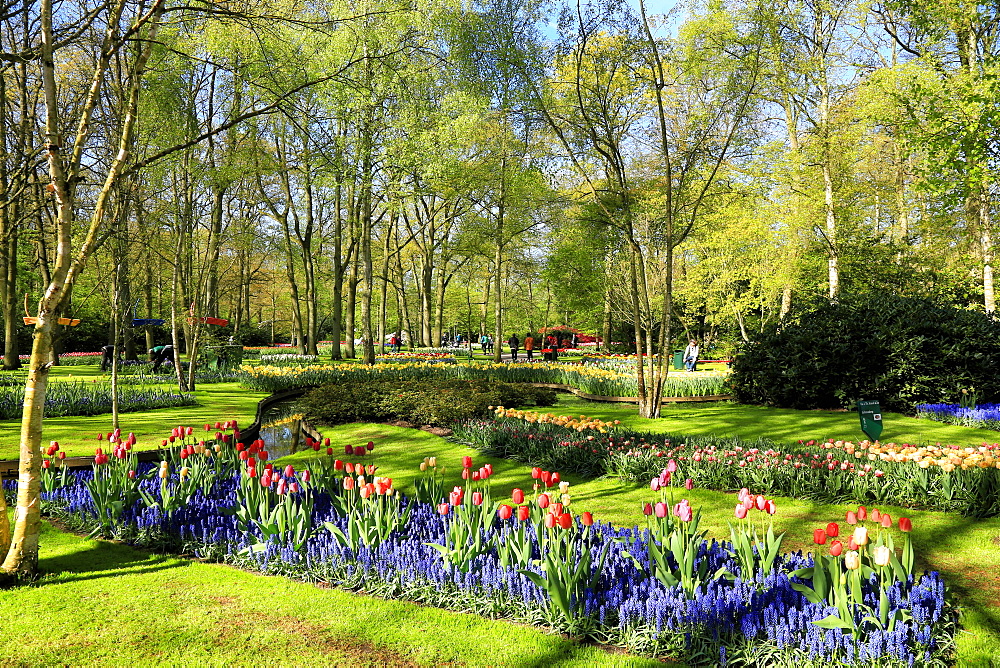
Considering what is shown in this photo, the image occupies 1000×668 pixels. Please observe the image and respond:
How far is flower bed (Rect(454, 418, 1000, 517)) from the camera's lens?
5542 mm

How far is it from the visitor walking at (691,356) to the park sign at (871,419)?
13144 mm

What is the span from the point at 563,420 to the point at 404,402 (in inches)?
132

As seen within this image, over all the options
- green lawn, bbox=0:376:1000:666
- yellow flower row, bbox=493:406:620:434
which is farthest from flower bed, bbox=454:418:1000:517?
green lawn, bbox=0:376:1000:666

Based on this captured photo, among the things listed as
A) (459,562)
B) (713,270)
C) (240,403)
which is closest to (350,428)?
(240,403)

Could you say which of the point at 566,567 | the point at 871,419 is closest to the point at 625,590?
the point at 566,567

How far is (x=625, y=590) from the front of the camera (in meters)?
3.56

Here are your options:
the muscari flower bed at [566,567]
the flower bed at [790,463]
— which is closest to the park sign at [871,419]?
the flower bed at [790,463]

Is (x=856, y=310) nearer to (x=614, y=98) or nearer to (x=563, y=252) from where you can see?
(x=614, y=98)

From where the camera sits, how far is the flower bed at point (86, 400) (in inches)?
433

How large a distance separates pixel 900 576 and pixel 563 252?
69.7 feet

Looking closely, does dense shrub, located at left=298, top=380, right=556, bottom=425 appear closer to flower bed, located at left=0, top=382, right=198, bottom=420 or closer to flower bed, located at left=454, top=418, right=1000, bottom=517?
flower bed, located at left=454, top=418, right=1000, bottom=517

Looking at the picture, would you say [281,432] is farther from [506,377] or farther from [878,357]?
[878,357]

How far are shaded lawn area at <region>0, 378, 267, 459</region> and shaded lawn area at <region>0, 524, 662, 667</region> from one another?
459 cm

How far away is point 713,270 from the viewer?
26.8 m
